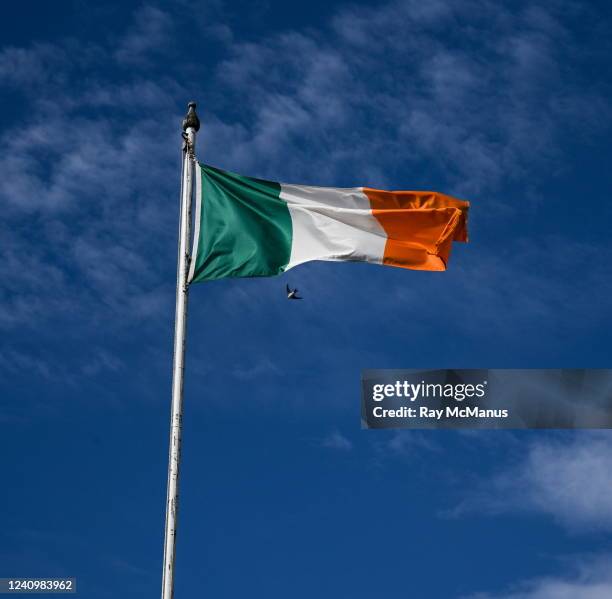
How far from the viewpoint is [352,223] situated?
2623 centimetres

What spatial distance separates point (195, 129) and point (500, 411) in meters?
9.20

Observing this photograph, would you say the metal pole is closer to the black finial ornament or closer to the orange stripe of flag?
the black finial ornament

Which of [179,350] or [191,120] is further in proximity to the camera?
[191,120]

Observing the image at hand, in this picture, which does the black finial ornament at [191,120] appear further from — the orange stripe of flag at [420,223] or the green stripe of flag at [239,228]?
the orange stripe of flag at [420,223]

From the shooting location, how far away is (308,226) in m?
25.9

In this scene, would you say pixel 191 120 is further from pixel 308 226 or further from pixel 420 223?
pixel 420 223

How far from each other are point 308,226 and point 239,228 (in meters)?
1.72

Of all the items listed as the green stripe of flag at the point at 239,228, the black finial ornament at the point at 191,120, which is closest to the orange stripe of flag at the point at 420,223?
the green stripe of flag at the point at 239,228

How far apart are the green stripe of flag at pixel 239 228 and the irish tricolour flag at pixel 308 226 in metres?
0.02

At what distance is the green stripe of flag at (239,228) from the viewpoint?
24234mm

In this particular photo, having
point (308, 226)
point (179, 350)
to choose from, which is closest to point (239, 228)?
point (308, 226)

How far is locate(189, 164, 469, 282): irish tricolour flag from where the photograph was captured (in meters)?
24.6

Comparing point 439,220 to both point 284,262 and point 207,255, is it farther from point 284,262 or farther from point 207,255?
point 207,255

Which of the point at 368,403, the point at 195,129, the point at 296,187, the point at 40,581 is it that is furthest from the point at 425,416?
the point at 40,581
